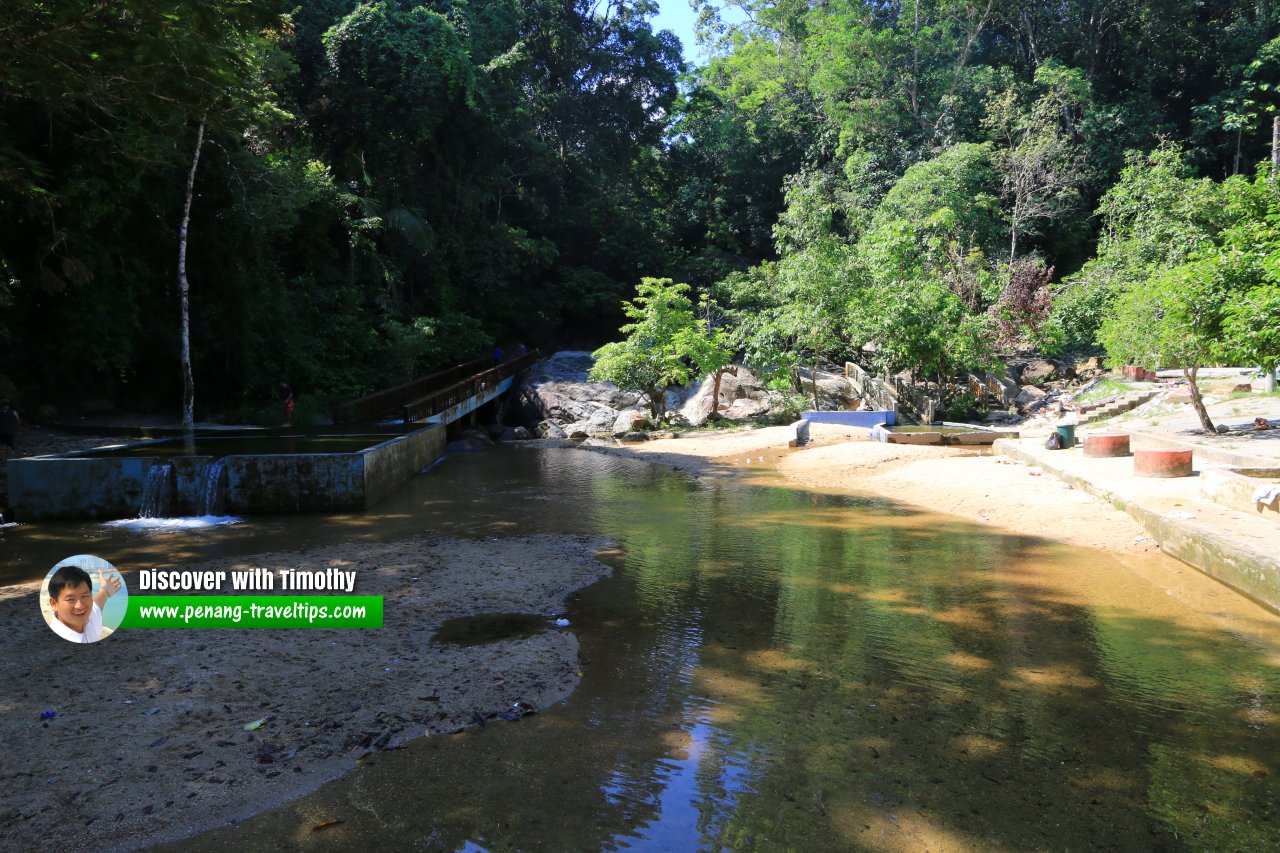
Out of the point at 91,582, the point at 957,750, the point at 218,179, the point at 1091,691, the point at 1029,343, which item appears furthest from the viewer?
the point at 1029,343

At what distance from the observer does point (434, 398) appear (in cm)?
1967

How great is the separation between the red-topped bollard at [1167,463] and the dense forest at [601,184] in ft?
8.66

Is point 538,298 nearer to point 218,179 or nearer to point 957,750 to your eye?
point 218,179

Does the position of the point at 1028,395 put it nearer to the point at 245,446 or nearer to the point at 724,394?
the point at 724,394

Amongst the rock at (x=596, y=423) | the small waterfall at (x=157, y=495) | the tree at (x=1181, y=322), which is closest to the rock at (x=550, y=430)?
the rock at (x=596, y=423)

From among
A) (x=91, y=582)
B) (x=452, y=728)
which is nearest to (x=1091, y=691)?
(x=452, y=728)

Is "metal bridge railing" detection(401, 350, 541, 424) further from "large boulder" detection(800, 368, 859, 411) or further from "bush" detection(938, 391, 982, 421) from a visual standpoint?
"bush" detection(938, 391, 982, 421)

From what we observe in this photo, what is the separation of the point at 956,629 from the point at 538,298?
2630 centimetres

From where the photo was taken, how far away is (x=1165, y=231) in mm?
24422

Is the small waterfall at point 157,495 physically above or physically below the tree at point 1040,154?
below

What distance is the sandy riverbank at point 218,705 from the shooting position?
338cm

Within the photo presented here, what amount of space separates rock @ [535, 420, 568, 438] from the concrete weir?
39.3 ft

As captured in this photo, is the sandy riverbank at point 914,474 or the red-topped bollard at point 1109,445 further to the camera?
the red-topped bollard at point 1109,445

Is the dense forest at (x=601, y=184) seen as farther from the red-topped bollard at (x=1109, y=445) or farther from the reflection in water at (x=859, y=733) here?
the reflection in water at (x=859, y=733)
